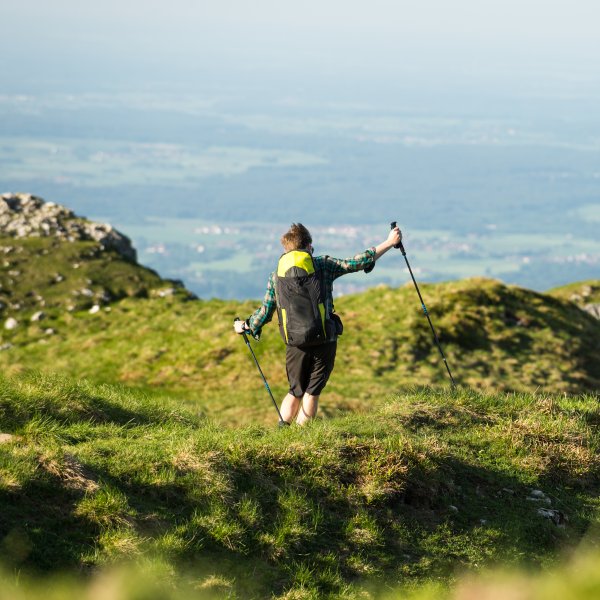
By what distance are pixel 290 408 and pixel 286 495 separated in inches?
176

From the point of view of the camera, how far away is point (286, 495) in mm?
9750

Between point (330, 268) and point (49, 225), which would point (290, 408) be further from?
point (49, 225)

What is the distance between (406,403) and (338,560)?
16.4 ft

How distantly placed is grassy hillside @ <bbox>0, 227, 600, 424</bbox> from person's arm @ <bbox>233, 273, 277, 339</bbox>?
1107cm

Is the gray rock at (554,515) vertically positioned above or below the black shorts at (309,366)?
below

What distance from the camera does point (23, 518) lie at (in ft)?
27.4

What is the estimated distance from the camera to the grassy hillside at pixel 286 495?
27.5 ft

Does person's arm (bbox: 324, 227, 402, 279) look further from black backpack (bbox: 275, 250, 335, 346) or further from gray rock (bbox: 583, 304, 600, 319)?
gray rock (bbox: 583, 304, 600, 319)

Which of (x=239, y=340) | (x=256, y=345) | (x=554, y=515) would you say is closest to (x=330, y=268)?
(x=554, y=515)

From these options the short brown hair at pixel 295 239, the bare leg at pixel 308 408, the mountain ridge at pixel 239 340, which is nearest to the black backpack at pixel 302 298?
the short brown hair at pixel 295 239

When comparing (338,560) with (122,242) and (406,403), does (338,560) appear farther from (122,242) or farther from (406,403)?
(122,242)

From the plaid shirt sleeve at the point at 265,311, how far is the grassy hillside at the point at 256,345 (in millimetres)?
11258

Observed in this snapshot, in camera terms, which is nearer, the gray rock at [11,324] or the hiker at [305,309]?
the hiker at [305,309]

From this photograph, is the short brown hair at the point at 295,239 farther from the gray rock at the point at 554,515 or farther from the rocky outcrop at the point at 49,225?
the rocky outcrop at the point at 49,225
